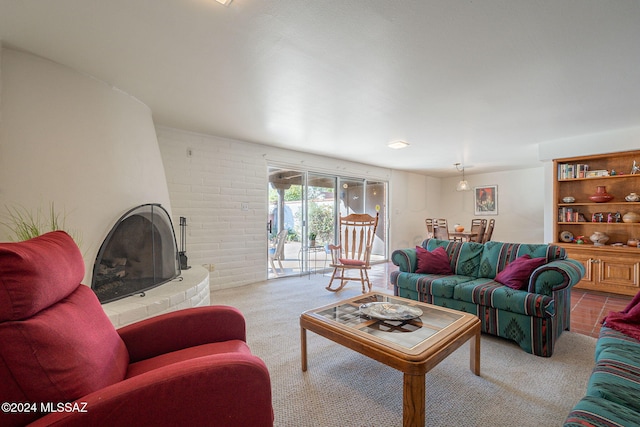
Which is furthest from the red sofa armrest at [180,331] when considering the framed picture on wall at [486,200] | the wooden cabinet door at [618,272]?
the framed picture on wall at [486,200]

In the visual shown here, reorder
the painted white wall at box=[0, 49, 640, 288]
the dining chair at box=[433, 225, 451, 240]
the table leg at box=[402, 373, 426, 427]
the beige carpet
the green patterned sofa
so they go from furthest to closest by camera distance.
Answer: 1. the dining chair at box=[433, 225, 451, 240]
2. the painted white wall at box=[0, 49, 640, 288]
3. the beige carpet
4. the table leg at box=[402, 373, 426, 427]
5. the green patterned sofa

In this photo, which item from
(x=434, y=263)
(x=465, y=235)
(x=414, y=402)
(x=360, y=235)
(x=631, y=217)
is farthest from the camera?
(x=465, y=235)

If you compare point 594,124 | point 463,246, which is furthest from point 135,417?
point 594,124

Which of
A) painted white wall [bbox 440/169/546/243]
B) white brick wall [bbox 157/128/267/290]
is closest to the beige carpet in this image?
white brick wall [bbox 157/128/267/290]

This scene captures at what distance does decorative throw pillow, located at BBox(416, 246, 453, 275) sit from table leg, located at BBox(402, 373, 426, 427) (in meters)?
2.00

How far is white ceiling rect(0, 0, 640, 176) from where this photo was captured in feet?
5.39

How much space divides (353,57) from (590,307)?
3.95m

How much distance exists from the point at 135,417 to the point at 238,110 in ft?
9.61

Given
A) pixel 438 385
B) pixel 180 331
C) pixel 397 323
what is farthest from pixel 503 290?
pixel 180 331

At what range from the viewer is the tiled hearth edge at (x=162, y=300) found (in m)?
2.04

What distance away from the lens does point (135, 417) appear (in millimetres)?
775

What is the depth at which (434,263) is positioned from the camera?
3.20 metres

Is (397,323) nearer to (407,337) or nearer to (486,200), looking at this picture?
(407,337)

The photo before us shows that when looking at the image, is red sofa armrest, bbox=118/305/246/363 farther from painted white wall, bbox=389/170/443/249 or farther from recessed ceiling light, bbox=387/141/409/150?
painted white wall, bbox=389/170/443/249
